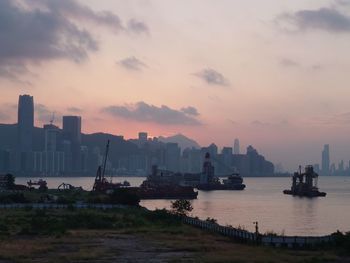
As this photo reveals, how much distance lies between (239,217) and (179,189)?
267 feet

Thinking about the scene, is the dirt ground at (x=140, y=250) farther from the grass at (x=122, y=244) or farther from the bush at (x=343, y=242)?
the bush at (x=343, y=242)

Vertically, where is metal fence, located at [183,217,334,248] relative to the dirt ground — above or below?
above

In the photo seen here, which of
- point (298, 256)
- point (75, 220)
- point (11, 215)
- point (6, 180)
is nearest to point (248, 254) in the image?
point (298, 256)

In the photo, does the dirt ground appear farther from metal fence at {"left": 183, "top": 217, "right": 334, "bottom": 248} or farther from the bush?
the bush

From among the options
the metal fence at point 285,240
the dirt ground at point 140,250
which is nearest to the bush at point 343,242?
the metal fence at point 285,240

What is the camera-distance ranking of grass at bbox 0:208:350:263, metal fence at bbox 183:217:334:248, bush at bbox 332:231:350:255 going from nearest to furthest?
grass at bbox 0:208:350:263 → bush at bbox 332:231:350:255 → metal fence at bbox 183:217:334:248

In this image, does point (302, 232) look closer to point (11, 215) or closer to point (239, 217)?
point (239, 217)

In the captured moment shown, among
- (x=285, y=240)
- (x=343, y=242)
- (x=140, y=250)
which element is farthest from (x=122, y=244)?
(x=343, y=242)

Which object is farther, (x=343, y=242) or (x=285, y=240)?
(x=285, y=240)

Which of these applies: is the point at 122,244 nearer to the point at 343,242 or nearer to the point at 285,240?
the point at 285,240

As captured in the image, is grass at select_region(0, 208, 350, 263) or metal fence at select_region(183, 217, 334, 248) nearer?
grass at select_region(0, 208, 350, 263)

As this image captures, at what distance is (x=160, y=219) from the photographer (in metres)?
68.2

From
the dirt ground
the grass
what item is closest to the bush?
the grass

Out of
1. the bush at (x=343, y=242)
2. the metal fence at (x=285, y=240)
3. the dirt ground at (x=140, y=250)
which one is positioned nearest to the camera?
the dirt ground at (x=140, y=250)
